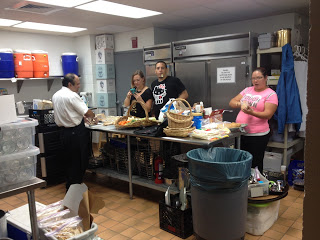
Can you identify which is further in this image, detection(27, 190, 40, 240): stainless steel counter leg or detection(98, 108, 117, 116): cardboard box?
detection(98, 108, 117, 116): cardboard box

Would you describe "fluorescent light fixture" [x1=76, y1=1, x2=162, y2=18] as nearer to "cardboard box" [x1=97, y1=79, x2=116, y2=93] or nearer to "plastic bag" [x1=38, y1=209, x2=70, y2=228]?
"cardboard box" [x1=97, y1=79, x2=116, y2=93]

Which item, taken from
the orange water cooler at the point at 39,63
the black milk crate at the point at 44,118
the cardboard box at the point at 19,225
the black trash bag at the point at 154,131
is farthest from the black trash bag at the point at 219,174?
the orange water cooler at the point at 39,63

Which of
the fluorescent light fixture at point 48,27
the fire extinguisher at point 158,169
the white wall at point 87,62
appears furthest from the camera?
the white wall at point 87,62

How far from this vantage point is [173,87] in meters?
4.10

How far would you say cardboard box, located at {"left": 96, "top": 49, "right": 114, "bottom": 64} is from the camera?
641 cm

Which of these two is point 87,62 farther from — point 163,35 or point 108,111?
point 163,35

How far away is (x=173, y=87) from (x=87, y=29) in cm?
277

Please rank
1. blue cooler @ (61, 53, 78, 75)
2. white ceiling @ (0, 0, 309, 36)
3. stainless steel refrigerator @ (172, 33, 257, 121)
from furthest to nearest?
1. blue cooler @ (61, 53, 78, 75)
2. stainless steel refrigerator @ (172, 33, 257, 121)
3. white ceiling @ (0, 0, 309, 36)

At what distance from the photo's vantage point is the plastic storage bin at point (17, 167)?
1.55m

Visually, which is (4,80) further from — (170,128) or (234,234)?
(234,234)

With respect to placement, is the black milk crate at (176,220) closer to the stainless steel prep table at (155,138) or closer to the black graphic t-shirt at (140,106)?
the stainless steel prep table at (155,138)

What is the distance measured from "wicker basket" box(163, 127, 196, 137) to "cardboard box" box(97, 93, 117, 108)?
3.67 m

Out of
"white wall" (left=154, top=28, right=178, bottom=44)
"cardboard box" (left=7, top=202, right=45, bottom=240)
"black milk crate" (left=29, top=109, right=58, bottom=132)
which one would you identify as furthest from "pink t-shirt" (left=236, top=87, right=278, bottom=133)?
"white wall" (left=154, top=28, right=178, bottom=44)

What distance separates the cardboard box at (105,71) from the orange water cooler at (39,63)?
1.16 m
